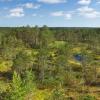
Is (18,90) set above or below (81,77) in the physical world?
above

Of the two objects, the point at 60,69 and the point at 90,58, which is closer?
the point at 60,69

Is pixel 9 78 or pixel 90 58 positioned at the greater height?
pixel 90 58

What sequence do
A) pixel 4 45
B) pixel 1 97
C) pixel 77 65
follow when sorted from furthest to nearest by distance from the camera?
1. pixel 4 45
2. pixel 77 65
3. pixel 1 97

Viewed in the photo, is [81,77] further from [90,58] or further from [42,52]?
[42,52]

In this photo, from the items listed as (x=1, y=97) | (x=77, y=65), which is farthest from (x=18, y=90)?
(x=77, y=65)

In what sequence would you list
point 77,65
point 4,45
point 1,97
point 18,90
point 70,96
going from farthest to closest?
point 4,45
point 77,65
point 70,96
point 1,97
point 18,90

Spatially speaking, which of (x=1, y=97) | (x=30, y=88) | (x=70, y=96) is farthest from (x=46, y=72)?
(x=1, y=97)

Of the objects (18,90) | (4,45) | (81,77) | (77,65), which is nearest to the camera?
(18,90)

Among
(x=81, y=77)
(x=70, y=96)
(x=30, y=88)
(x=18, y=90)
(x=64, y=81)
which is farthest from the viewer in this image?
(x=81, y=77)

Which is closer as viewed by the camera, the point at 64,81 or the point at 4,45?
the point at 64,81

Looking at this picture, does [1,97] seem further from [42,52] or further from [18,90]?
[42,52]
